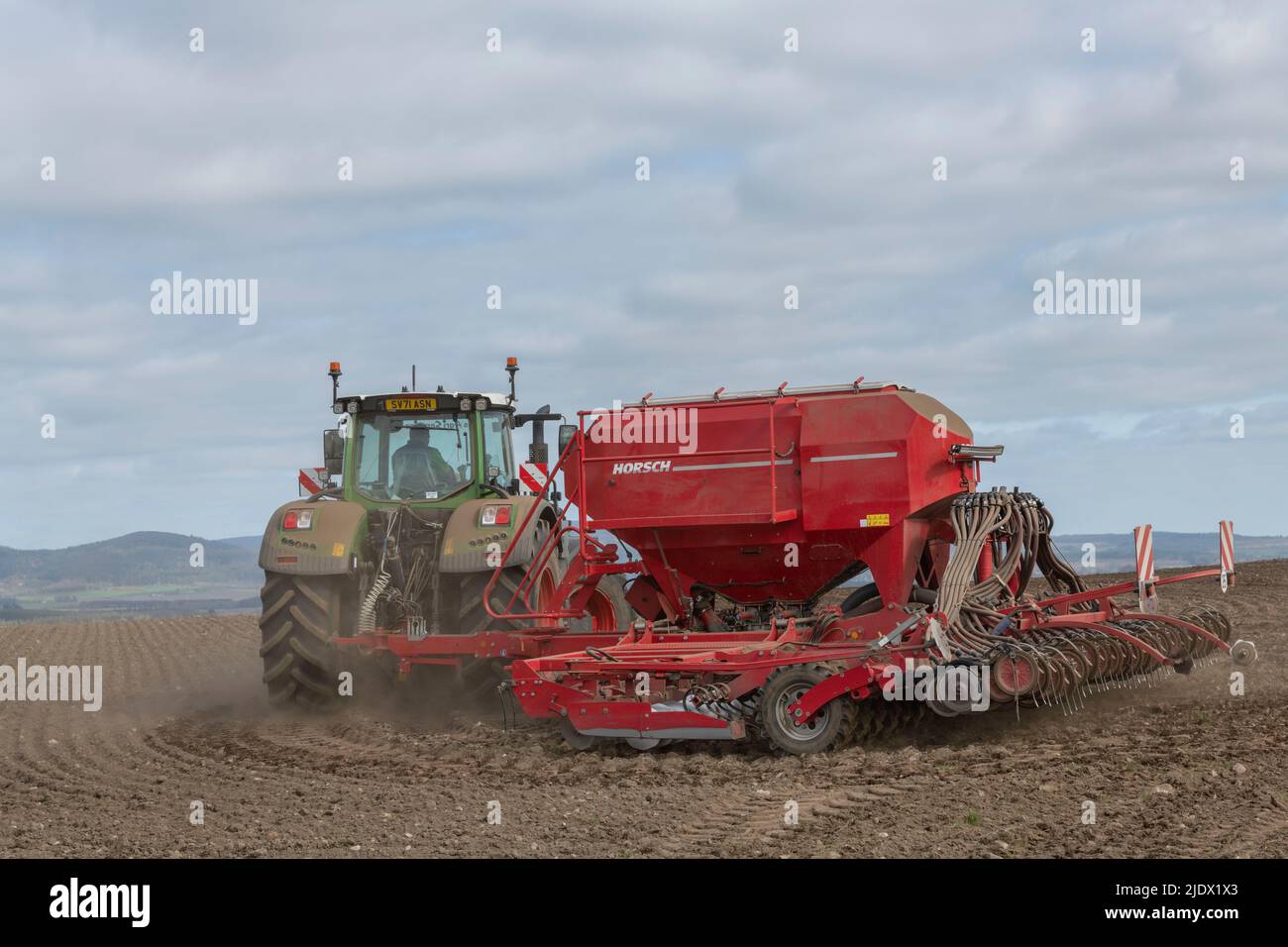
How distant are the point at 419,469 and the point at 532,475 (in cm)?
95

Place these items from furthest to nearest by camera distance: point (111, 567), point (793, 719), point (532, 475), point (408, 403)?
point (111, 567) → point (532, 475) → point (408, 403) → point (793, 719)

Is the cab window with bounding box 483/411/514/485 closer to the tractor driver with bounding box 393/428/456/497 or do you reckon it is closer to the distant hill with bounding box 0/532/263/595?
the tractor driver with bounding box 393/428/456/497

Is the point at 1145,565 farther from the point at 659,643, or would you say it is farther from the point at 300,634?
the point at 300,634

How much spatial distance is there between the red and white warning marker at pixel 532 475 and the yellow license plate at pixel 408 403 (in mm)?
975

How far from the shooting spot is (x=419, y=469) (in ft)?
38.1

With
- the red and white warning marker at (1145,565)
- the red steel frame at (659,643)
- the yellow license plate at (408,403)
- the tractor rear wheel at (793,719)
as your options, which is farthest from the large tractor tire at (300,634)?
the red and white warning marker at (1145,565)

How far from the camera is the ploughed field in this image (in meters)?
6.14

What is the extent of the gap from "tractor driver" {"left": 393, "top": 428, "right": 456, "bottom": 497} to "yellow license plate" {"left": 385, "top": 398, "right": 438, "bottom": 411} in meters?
0.21

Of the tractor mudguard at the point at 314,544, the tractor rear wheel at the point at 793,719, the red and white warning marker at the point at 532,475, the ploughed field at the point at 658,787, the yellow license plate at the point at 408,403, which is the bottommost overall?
the ploughed field at the point at 658,787

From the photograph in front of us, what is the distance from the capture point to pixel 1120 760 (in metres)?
7.41

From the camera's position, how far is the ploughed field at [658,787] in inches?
242

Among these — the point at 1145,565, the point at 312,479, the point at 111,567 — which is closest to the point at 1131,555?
the point at 1145,565

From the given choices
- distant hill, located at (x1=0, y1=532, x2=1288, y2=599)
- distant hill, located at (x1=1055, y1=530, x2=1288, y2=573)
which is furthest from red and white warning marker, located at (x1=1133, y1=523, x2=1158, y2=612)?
distant hill, located at (x1=0, y1=532, x2=1288, y2=599)

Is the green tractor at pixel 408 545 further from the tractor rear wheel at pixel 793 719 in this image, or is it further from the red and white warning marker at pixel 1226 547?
the red and white warning marker at pixel 1226 547
